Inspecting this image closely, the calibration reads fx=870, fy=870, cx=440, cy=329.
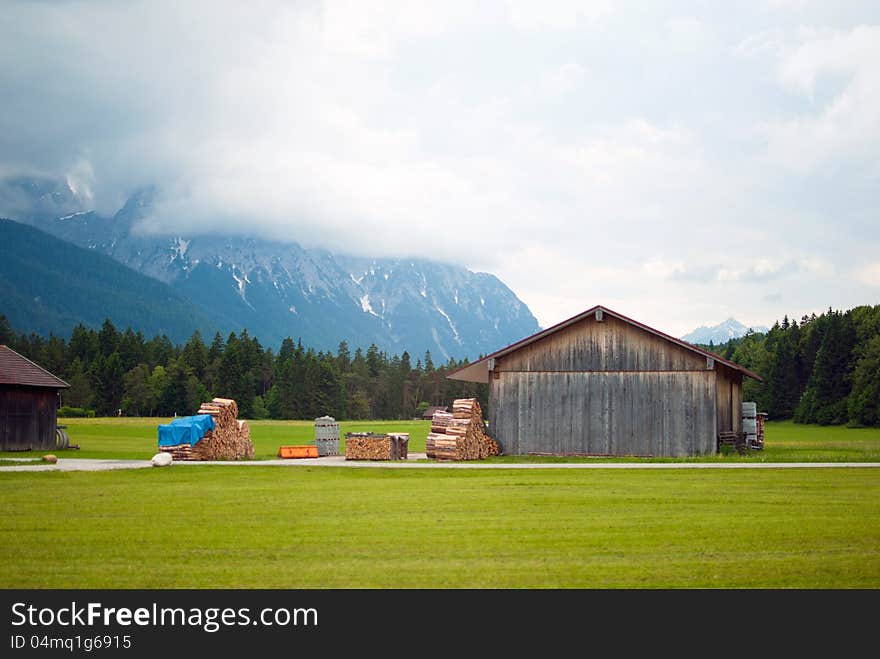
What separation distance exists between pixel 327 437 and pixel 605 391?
14.7 m

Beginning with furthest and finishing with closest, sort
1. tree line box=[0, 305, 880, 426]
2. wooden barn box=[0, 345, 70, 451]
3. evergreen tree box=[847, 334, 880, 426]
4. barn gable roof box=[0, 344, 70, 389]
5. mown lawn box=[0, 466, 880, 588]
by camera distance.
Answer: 1. tree line box=[0, 305, 880, 426]
2. evergreen tree box=[847, 334, 880, 426]
3. barn gable roof box=[0, 344, 70, 389]
4. wooden barn box=[0, 345, 70, 451]
5. mown lawn box=[0, 466, 880, 588]

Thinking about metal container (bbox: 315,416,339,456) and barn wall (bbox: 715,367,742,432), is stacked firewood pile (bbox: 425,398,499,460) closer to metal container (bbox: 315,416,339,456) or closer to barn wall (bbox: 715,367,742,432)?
metal container (bbox: 315,416,339,456)

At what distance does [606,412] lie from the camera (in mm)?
39500

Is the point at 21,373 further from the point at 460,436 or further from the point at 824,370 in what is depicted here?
the point at 824,370

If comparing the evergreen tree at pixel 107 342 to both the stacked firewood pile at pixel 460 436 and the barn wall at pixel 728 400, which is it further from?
the barn wall at pixel 728 400

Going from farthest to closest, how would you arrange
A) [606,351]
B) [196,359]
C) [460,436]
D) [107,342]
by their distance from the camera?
[107,342] < [196,359] < [606,351] < [460,436]

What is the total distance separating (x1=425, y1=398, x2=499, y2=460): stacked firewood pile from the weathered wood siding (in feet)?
74.9

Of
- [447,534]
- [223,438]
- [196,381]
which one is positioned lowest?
[447,534]

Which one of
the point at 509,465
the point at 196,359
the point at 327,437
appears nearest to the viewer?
the point at 509,465

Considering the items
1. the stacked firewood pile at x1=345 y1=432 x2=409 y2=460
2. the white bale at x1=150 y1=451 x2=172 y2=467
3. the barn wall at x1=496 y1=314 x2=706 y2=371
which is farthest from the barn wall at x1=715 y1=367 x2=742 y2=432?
the white bale at x1=150 y1=451 x2=172 y2=467

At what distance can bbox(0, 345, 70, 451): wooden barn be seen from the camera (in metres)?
45.7

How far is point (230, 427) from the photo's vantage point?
134ft

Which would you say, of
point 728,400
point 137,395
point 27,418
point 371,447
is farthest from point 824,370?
point 137,395
